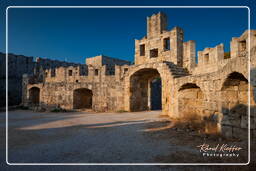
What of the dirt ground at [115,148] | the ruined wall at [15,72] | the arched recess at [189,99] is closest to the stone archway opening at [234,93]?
the dirt ground at [115,148]

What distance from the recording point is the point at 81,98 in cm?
1667

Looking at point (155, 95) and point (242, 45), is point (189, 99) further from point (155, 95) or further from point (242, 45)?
point (155, 95)

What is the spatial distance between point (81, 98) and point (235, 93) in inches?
569

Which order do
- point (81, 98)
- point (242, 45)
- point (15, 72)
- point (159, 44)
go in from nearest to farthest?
1. point (242, 45)
2. point (159, 44)
3. point (81, 98)
4. point (15, 72)

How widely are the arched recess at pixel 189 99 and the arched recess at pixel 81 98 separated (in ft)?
36.4

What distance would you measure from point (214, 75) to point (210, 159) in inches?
142

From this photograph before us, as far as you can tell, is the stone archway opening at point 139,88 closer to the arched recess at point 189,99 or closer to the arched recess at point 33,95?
the arched recess at point 189,99

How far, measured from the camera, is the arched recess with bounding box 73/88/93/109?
15844 mm

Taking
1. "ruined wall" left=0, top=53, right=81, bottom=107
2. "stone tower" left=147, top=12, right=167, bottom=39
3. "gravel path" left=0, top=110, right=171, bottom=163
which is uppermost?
"stone tower" left=147, top=12, right=167, bottom=39

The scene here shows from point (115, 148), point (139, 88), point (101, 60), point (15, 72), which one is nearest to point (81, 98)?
point (101, 60)

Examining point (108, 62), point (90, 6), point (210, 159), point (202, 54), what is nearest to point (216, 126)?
point (210, 159)

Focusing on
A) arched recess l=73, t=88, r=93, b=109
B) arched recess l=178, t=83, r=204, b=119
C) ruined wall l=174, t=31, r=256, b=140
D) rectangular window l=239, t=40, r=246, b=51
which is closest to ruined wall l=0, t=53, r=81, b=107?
arched recess l=73, t=88, r=93, b=109

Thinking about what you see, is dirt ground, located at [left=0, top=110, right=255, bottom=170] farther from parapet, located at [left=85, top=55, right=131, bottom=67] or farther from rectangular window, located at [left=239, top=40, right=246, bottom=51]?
parapet, located at [left=85, top=55, right=131, bottom=67]

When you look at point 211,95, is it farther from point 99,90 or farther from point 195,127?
point 99,90
